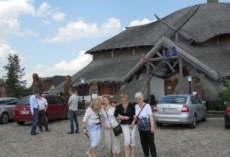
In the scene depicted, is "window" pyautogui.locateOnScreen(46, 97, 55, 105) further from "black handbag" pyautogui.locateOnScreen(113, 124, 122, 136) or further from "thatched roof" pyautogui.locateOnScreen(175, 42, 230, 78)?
"thatched roof" pyautogui.locateOnScreen(175, 42, 230, 78)

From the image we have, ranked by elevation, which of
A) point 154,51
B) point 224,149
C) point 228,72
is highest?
point 154,51

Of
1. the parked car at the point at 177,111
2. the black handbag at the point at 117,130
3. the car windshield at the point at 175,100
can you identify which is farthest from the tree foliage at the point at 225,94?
the black handbag at the point at 117,130

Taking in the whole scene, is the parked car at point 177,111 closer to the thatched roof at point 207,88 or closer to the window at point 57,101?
the window at point 57,101

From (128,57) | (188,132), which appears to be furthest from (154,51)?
(188,132)

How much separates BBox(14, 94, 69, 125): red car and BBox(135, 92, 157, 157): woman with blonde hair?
10.9 metres

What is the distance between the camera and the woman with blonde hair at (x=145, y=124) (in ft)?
29.3

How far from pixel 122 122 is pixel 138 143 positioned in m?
3.29

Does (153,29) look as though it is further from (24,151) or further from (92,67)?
(24,151)

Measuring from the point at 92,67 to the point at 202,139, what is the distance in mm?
28183

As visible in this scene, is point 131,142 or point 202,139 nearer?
point 131,142

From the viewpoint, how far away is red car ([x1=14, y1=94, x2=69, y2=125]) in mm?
19031

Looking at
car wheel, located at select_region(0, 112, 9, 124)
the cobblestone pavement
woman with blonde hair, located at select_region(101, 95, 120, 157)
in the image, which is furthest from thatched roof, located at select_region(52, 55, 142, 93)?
woman with blonde hair, located at select_region(101, 95, 120, 157)

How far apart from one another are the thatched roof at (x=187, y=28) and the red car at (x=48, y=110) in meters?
16.0

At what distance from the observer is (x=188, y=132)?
49.3 ft
